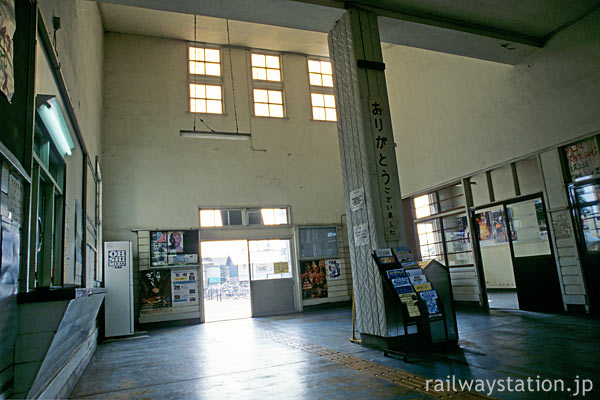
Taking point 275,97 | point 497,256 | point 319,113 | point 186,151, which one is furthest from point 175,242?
point 497,256

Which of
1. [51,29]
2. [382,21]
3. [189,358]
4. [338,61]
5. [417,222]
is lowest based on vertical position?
[189,358]

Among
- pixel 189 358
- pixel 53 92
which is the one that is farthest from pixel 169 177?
pixel 53 92

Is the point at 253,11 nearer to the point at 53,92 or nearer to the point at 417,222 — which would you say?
the point at 53,92

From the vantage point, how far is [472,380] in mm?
3223

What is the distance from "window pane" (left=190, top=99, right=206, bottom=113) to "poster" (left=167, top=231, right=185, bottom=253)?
3.44m

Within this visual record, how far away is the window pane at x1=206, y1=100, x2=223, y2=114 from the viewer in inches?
430

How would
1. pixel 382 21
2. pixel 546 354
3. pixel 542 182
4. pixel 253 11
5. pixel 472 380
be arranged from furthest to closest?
pixel 542 182 < pixel 382 21 < pixel 253 11 < pixel 546 354 < pixel 472 380

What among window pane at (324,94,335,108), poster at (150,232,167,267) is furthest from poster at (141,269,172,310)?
window pane at (324,94,335,108)

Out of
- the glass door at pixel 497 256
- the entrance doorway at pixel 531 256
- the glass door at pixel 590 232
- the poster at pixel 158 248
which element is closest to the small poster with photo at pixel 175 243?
the poster at pixel 158 248

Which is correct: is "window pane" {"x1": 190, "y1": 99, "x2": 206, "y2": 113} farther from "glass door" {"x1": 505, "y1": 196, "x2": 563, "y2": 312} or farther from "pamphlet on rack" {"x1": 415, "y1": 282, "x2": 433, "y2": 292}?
"pamphlet on rack" {"x1": 415, "y1": 282, "x2": 433, "y2": 292}

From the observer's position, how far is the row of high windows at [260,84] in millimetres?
10945

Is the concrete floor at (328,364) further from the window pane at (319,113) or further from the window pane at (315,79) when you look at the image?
the window pane at (315,79)

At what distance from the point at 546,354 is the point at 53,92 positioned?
5317 mm

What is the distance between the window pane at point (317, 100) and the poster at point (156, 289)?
21.8 feet
